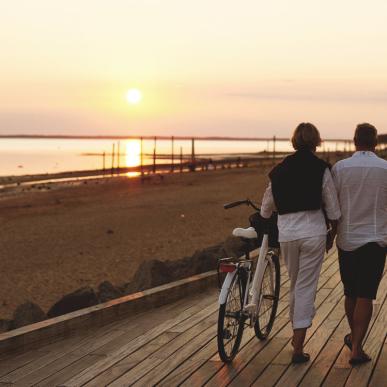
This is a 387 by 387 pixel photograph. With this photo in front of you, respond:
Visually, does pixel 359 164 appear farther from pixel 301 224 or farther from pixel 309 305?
pixel 309 305

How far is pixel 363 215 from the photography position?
4.70 metres

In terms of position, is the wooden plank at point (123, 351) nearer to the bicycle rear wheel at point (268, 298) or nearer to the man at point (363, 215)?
the bicycle rear wheel at point (268, 298)

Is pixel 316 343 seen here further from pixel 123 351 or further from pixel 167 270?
pixel 167 270

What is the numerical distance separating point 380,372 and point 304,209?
4.03 feet

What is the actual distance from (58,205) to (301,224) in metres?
22.9

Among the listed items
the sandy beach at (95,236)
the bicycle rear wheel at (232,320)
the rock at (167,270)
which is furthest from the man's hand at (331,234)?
the sandy beach at (95,236)

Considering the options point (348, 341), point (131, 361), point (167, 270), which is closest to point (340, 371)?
point (348, 341)

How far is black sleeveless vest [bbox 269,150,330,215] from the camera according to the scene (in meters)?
4.64

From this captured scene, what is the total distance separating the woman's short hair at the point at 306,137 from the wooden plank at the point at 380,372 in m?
1.59

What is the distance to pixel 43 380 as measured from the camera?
15.9ft

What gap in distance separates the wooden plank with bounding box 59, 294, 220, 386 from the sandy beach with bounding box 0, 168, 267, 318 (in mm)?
4088

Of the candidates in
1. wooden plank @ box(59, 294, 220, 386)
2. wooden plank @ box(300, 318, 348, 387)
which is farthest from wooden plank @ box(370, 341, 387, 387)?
wooden plank @ box(59, 294, 220, 386)

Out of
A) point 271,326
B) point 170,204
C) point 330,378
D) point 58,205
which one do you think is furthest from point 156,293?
point 58,205

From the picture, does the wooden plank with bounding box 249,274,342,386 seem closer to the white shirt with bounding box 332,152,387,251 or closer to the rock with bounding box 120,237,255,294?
the white shirt with bounding box 332,152,387,251
